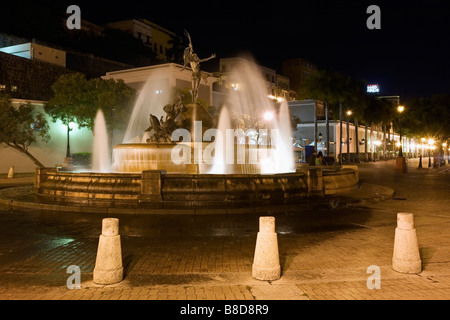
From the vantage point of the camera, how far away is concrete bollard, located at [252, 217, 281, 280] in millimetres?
5535

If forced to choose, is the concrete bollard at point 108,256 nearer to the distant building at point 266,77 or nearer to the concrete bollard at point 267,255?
the concrete bollard at point 267,255

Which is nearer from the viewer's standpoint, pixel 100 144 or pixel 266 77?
pixel 100 144

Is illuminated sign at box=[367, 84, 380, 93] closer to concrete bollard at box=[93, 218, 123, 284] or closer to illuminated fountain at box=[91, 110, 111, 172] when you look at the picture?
illuminated fountain at box=[91, 110, 111, 172]

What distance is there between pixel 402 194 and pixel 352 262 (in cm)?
1148

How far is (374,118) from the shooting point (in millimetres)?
69875

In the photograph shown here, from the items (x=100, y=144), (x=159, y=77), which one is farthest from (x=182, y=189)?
(x=159, y=77)

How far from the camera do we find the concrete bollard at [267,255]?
5.54 metres

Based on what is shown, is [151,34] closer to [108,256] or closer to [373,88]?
[373,88]

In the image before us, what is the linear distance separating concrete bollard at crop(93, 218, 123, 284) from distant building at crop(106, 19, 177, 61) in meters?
76.7

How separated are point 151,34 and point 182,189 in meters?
76.9

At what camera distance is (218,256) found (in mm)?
6945

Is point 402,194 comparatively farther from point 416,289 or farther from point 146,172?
point 416,289

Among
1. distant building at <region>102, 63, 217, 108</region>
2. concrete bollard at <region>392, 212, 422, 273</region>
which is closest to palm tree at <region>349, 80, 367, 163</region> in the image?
distant building at <region>102, 63, 217, 108</region>

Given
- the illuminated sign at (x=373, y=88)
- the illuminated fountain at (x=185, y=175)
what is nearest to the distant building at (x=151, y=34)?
the illuminated fountain at (x=185, y=175)
